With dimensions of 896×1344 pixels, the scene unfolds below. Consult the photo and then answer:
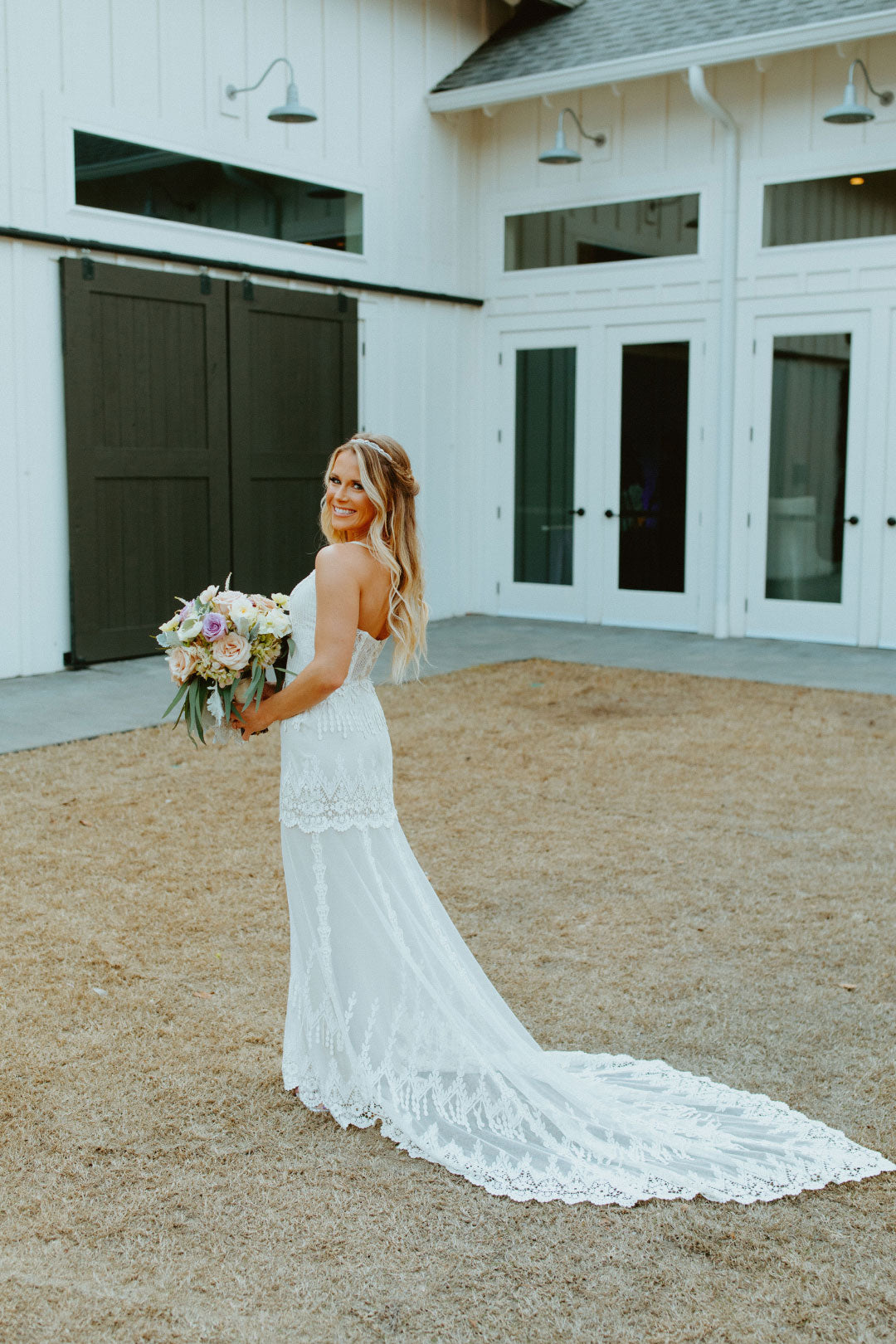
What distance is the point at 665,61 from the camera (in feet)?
34.9

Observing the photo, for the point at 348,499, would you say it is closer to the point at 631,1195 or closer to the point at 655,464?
the point at 631,1195

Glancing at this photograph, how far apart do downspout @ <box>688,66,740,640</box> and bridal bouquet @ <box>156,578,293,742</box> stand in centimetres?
867

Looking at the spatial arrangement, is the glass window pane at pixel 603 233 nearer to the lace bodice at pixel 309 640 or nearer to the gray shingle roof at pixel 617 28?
the gray shingle roof at pixel 617 28

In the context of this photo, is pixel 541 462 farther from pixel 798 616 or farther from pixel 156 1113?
pixel 156 1113

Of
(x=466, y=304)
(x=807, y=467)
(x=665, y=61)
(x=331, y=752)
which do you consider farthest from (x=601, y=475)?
(x=331, y=752)

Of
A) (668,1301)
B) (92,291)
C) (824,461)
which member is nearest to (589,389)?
(824,461)

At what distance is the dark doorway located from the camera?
9.30 meters

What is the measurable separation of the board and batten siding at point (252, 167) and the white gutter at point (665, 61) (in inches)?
23.9

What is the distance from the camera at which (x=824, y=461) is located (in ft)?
35.8

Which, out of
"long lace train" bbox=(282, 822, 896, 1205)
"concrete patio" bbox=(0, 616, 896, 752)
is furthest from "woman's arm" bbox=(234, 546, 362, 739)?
"concrete patio" bbox=(0, 616, 896, 752)

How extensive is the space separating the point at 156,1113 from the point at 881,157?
9577 mm

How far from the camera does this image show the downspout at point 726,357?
35.7 ft

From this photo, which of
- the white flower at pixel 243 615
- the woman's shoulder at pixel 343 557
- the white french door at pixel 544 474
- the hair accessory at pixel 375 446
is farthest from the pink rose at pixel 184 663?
the white french door at pixel 544 474

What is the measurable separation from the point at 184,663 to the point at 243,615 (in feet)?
0.60
